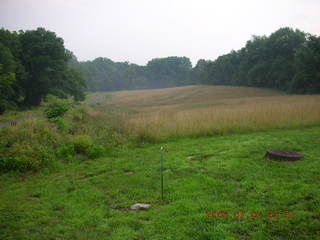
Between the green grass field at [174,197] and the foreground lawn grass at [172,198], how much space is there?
15 millimetres

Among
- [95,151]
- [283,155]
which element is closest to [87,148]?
[95,151]

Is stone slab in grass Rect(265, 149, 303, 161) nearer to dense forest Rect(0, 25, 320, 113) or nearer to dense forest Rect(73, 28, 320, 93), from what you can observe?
dense forest Rect(0, 25, 320, 113)

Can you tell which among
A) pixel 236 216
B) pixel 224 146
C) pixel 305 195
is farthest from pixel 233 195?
pixel 224 146

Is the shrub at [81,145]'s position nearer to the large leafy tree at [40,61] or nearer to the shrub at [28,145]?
the shrub at [28,145]

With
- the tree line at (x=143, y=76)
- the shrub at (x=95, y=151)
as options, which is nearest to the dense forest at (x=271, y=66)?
the tree line at (x=143, y=76)

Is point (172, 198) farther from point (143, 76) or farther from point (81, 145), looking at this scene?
point (143, 76)

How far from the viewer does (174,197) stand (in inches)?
190

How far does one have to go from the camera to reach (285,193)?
4.56m

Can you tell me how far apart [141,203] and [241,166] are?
2.86 m
